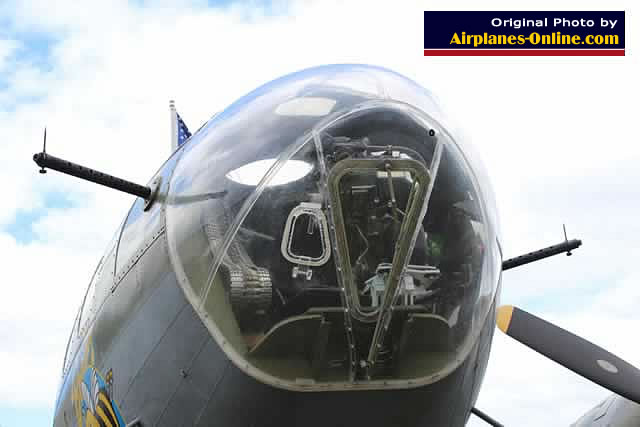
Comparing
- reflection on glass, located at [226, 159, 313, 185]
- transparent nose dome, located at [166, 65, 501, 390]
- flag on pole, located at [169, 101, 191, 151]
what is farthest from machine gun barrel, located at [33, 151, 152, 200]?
flag on pole, located at [169, 101, 191, 151]

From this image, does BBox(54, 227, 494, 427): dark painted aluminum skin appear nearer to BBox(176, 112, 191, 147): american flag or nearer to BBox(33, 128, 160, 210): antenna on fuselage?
BBox(33, 128, 160, 210): antenna on fuselage

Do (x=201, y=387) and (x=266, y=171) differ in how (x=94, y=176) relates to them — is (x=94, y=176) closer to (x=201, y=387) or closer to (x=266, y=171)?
(x=266, y=171)

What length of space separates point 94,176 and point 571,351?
458 centimetres

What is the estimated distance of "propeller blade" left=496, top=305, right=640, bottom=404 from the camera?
6914 millimetres

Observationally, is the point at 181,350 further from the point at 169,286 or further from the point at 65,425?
the point at 65,425

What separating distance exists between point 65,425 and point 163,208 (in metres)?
2.78

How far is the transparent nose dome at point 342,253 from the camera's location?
386 cm

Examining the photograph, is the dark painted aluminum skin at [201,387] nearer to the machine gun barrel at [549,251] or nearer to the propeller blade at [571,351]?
the machine gun barrel at [549,251]

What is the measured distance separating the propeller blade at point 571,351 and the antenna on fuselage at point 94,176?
340cm

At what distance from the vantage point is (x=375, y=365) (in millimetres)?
3928

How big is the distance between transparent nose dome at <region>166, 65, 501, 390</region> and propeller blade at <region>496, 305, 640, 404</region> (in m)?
2.77

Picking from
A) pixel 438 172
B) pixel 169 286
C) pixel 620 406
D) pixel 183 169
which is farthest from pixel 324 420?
pixel 620 406

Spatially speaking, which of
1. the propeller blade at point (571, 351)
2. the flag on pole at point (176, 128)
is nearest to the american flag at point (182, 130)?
the flag on pole at point (176, 128)

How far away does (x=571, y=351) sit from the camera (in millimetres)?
6938
